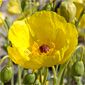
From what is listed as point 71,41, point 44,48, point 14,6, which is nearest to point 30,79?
point 44,48

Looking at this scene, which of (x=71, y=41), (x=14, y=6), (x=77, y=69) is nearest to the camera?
(x=71, y=41)

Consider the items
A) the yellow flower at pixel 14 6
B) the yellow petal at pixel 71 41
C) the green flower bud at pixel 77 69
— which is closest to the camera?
the yellow petal at pixel 71 41

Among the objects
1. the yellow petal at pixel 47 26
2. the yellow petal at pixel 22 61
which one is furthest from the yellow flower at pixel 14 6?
the yellow petal at pixel 22 61

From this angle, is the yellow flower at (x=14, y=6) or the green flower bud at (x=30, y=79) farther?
the yellow flower at (x=14, y=6)

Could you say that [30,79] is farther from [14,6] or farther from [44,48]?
[14,6]

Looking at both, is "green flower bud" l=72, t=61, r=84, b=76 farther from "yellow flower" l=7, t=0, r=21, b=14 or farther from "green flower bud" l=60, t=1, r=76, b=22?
"yellow flower" l=7, t=0, r=21, b=14

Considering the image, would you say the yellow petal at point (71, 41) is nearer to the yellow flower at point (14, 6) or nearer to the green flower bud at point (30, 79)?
the green flower bud at point (30, 79)

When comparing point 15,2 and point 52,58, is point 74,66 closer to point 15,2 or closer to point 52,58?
point 52,58
